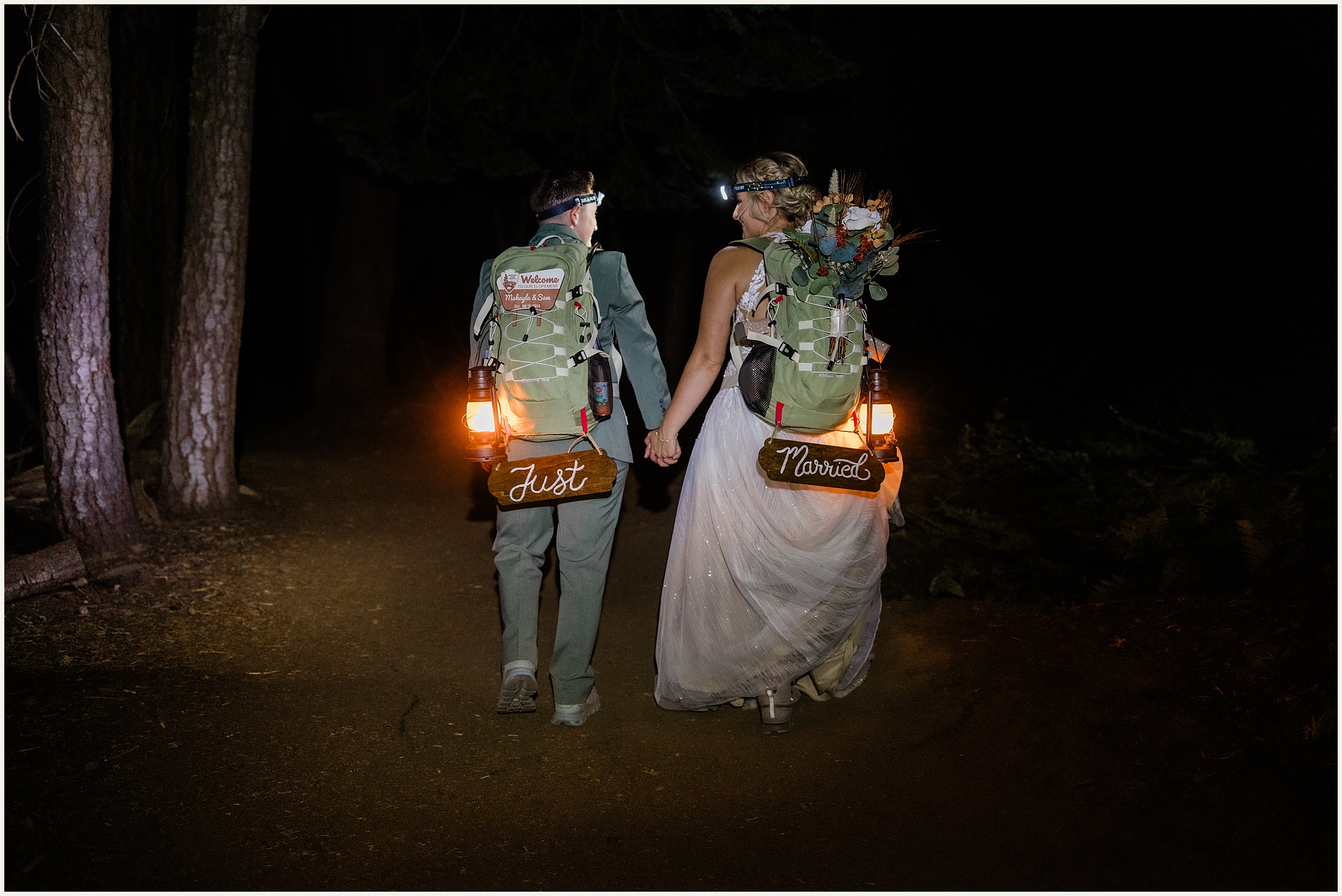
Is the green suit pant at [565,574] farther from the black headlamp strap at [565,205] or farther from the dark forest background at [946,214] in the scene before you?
the dark forest background at [946,214]

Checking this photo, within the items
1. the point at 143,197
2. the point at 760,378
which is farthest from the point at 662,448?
the point at 143,197

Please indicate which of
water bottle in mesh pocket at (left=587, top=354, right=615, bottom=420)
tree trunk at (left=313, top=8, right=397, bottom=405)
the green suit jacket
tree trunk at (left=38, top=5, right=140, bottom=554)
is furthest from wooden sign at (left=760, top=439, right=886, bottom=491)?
tree trunk at (left=313, top=8, right=397, bottom=405)

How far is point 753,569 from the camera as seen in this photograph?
3975 millimetres

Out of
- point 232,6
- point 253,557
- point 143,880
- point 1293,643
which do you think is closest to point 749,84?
point 232,6

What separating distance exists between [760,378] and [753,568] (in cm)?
80

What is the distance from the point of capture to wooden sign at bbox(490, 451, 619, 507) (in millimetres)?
3699

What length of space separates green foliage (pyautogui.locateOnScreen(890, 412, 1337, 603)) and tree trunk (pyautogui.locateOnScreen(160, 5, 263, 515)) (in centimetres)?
507

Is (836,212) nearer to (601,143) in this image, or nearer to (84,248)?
(84,248)

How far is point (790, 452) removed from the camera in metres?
3.78

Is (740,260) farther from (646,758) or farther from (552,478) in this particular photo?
(646,758)

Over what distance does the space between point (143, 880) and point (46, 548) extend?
3.23 metres

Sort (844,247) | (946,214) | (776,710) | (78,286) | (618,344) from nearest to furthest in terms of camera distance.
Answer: (844,247)
(776,710)
(618,344)
(78,286)
(946,214)

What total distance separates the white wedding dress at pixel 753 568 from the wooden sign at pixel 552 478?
50cm

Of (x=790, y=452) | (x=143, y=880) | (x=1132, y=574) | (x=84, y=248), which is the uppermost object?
(x=84, y=248)
